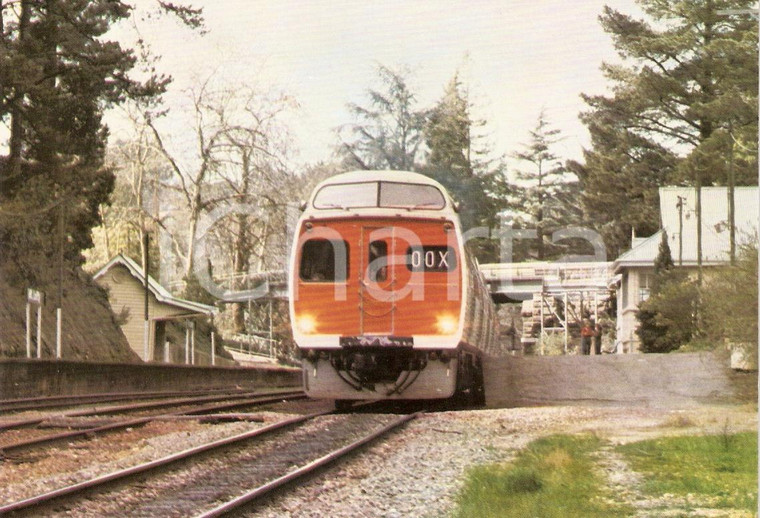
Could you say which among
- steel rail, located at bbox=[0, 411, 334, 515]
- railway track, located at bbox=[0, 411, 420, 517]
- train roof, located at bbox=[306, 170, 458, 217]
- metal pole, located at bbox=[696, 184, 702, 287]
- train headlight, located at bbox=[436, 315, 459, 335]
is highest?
train roof, located at bbox=[306, 170, 458, 217]

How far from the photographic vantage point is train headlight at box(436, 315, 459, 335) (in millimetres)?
13133

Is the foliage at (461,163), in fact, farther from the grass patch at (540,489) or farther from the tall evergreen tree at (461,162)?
the grass patch at (540,489)

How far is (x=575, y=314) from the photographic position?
A: 2133 centimetres

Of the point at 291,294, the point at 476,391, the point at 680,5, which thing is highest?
the point at 680,5

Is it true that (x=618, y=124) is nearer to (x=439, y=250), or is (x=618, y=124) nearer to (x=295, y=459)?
(x=439, y=250)

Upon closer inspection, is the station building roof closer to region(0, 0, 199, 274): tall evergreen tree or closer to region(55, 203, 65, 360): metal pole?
region(0, 0, 199, 274): tall evergreen tree

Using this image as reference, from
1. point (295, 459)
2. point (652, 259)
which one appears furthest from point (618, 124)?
point (295, 459)

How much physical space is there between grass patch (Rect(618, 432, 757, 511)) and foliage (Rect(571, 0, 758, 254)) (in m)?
2.25

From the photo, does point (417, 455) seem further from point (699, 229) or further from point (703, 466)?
point (699, 229)

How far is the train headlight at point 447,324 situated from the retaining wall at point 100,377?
21.7ft

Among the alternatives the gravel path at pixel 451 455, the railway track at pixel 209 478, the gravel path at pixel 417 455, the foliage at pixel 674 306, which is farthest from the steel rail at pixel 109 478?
the foliage at pixel 674 306

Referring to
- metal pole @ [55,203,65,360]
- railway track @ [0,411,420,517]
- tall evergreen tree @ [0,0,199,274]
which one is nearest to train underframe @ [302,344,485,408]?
railway track @ [0,411,420,517]

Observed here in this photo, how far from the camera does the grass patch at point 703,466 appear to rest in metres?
6.75

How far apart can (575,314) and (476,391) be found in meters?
5.08
